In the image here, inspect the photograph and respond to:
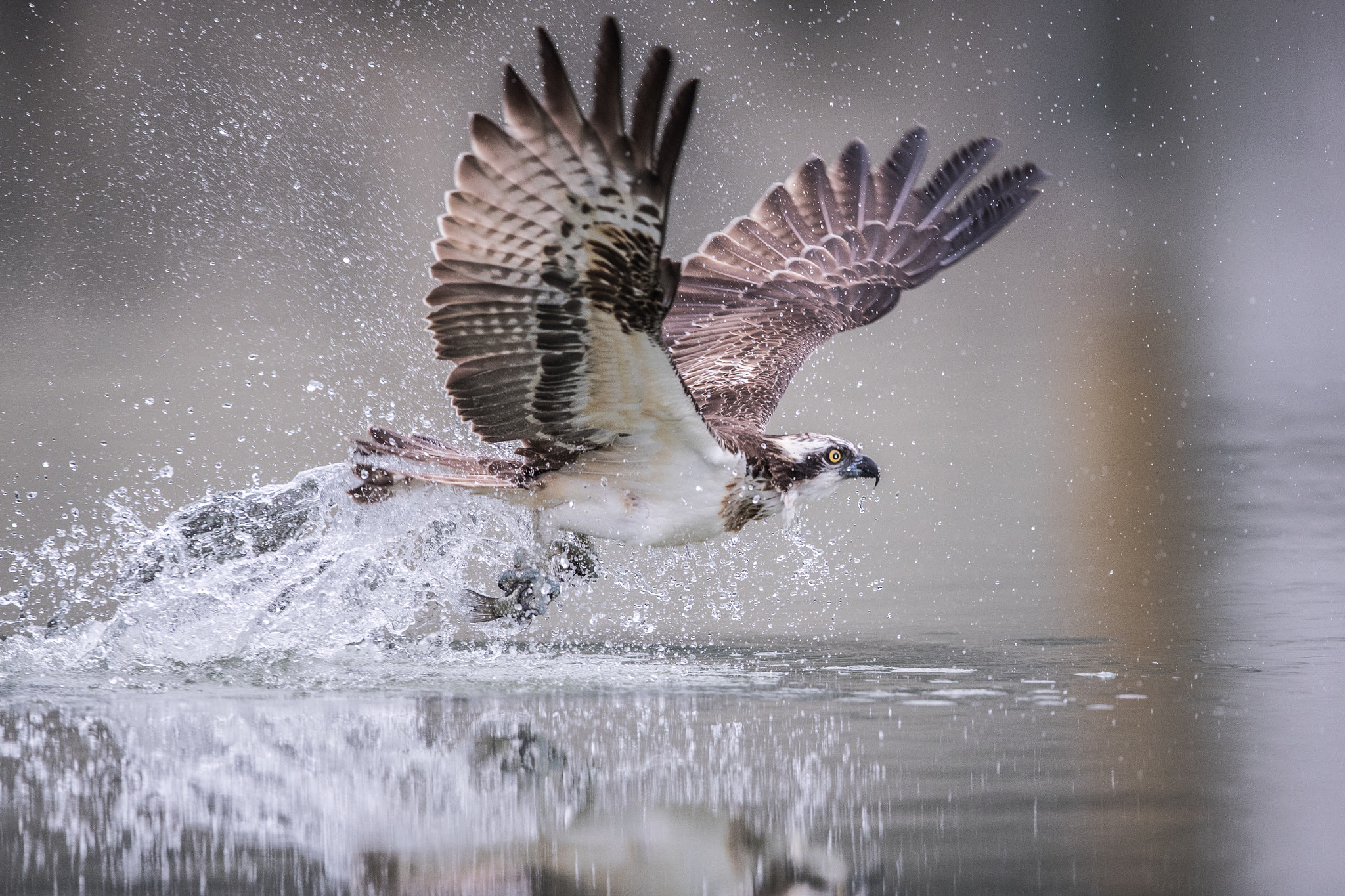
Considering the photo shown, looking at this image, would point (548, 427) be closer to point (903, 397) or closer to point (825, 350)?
point (903, 397)

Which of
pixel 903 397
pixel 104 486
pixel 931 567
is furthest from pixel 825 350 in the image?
pixel 104 486

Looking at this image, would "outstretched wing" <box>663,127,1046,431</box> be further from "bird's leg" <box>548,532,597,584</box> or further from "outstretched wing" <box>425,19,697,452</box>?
"outstretched wing" <box>425,19,697,452</box>

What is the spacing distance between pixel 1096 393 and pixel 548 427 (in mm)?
8798

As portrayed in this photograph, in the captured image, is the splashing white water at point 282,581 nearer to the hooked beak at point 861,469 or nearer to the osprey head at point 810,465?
the osprey head at point 810,465

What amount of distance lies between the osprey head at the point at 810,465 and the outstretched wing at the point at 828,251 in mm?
1060

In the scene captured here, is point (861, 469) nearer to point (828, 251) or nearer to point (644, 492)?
point (644, 492)

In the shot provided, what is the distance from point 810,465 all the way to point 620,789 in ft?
7.16

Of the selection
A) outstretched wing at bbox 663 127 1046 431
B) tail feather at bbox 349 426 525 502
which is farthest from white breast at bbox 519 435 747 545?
outstretched wing at bbox 663 127 1046 431

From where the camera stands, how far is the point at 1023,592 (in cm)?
695

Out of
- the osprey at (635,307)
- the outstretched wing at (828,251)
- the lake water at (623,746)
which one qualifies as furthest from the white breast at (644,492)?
the outstretched wing at (828,251)

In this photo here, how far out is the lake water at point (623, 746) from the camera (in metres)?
3.07

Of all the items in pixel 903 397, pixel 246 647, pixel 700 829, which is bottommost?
pixel 700 829

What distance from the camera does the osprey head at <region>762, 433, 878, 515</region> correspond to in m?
→ 5.61

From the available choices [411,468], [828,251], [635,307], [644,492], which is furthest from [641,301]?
[828,251]
